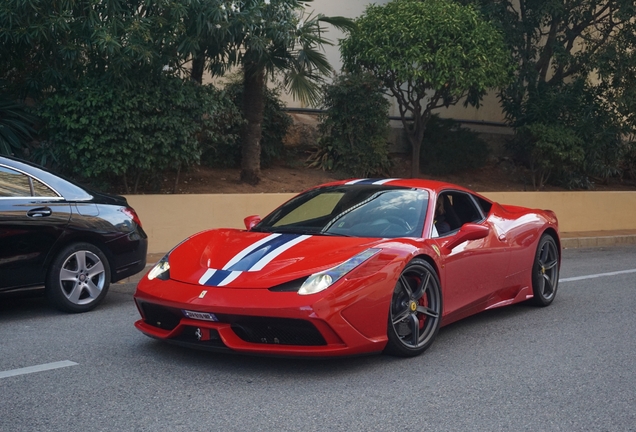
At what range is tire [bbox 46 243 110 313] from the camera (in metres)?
7.09

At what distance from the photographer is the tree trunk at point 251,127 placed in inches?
568

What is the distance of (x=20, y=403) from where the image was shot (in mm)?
4445

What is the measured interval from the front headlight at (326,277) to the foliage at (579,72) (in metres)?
14.5

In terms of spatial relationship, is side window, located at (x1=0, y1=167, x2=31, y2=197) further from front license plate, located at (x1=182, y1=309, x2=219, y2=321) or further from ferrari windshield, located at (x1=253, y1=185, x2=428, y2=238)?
front license plate, located at (x1=182, y1=309, x2=219, y2=321)

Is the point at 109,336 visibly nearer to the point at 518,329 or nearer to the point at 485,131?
the point at 518,329

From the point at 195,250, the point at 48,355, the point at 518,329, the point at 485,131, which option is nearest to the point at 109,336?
the point at 48,355

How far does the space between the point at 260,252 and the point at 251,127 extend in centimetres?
933

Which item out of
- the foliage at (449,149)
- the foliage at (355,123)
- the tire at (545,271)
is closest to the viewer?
the tire at (545,271)

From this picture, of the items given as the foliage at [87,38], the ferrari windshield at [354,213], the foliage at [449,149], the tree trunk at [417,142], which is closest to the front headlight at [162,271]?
the ferrari windshield at [354,213]

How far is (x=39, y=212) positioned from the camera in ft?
23.0

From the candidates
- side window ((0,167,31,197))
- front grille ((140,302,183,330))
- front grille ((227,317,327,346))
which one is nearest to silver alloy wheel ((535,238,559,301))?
front grille ((227,317,327,346))

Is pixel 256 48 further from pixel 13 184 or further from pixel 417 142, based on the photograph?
pixel 417 142

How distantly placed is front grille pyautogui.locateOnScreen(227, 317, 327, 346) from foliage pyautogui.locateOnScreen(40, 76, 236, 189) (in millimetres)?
7296

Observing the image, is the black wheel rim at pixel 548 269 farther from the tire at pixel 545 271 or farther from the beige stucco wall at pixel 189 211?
the beige stucco wall at pixel 189 211
